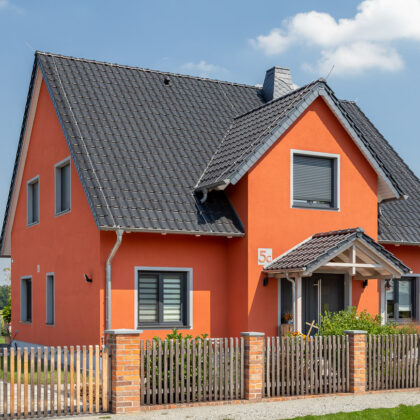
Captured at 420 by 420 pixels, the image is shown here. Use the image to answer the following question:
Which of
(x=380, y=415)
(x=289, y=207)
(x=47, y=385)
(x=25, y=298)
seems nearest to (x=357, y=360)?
(x=380, y=415)

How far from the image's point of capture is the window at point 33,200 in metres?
22.2

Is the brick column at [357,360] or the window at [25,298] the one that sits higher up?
the window at [25,298]

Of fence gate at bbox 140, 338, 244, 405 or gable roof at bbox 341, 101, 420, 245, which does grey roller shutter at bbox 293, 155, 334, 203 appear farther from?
fence gate at bbox 140, 338, 244, 405

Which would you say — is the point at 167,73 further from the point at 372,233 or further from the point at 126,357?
the point at 126,357

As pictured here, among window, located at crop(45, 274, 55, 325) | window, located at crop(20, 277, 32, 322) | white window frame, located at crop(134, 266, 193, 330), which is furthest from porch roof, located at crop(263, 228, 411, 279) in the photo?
window, located at crop(20, 277, 32, 322)

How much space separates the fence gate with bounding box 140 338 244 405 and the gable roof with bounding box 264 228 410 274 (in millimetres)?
3914

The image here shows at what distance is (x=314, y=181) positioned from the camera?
1914 cm

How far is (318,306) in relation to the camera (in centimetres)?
1912

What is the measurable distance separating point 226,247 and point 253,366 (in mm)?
5486

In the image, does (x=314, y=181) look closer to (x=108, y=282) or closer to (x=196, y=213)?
(x=196, y=213)

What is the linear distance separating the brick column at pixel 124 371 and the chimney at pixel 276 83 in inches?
535

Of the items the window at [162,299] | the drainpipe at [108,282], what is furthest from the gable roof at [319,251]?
the drainpipe at [108,282]

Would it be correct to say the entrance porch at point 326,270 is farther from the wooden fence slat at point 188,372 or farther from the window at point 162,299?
the wooden fence slat at point 188,372

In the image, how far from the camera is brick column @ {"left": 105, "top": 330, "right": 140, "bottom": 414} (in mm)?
12273
